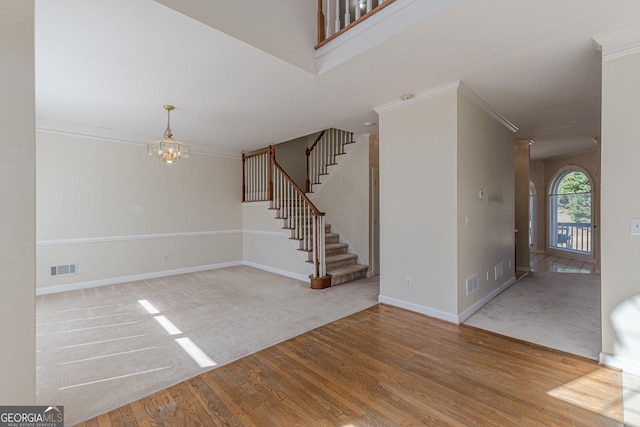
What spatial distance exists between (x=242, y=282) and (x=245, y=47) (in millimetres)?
3815

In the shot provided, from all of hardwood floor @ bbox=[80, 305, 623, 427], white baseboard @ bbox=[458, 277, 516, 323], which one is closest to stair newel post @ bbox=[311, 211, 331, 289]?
hardwood floor @ bbox=[80, 305, 623, 427]

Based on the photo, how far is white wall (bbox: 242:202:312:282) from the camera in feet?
17.4

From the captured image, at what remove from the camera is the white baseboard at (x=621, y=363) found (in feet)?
7.00

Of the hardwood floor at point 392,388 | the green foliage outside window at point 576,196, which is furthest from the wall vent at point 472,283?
the green foliage outside window at point 576,196

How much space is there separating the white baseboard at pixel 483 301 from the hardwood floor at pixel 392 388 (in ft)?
1.44

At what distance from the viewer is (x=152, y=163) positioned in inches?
212

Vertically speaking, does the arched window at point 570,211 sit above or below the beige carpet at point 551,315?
above

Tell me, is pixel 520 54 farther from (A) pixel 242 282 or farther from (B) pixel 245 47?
(A) pixel 242 282

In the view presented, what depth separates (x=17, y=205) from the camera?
4.15ft

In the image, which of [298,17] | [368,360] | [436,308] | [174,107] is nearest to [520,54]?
[298,17]

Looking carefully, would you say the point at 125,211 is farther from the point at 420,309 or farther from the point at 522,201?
the point at 522,201

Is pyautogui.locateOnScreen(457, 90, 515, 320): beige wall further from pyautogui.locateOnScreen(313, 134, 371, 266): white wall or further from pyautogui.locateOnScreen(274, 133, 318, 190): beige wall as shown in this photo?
pyautogui.locateOnScreen(274, 133, 318, 190): beige wall

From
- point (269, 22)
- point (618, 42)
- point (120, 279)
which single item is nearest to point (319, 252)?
point (269, 22)

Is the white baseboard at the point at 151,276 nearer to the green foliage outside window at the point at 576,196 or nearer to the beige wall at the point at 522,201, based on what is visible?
the beige wall at the point at 522,201
